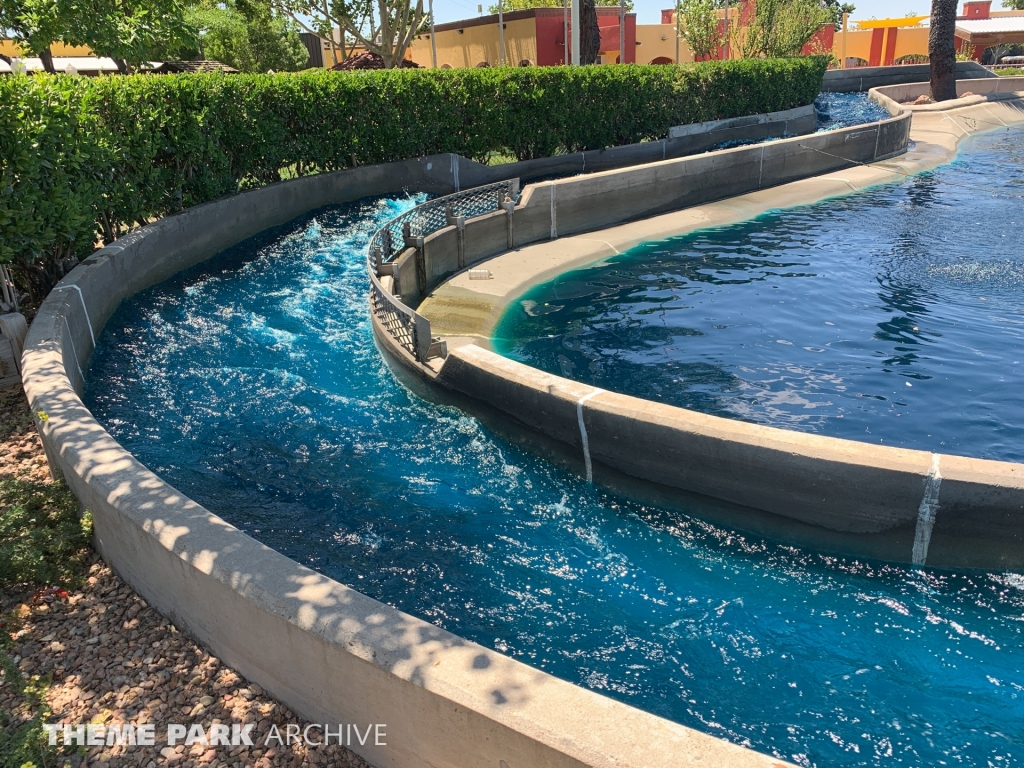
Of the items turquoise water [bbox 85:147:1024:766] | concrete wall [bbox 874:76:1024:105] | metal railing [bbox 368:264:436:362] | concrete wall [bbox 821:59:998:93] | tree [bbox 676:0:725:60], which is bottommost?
turquoise water [bbox 85:147:1024:766]

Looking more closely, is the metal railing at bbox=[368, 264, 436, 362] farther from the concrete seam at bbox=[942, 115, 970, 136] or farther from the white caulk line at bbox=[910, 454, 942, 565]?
the concrete seam at bbox=[942, 115, 970, 136]

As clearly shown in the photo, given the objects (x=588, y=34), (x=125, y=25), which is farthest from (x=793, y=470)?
(x=588, y=34)

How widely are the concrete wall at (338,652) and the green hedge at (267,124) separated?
4618mm

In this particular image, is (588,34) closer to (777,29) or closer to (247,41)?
(777,29)

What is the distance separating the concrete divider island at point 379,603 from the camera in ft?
10.5

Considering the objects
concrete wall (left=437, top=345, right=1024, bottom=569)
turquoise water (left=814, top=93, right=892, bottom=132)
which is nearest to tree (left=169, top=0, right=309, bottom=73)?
turquoise water (left=814, top=93, right=892, bottom=132)

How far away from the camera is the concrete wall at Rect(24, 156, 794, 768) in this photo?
3.13 meters

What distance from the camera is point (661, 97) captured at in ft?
79.3

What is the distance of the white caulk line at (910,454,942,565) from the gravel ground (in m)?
4.32

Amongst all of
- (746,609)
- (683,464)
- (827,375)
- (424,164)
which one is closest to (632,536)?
(683,464)

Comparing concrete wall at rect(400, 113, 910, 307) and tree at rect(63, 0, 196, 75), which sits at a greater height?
tree at rect(63, 0, 196, 75)

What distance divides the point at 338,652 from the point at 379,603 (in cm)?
33

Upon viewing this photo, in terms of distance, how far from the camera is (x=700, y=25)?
36281 mm

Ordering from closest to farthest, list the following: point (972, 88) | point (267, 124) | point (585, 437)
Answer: point (585, 437) → point (267, 124) → point (972, 88)
